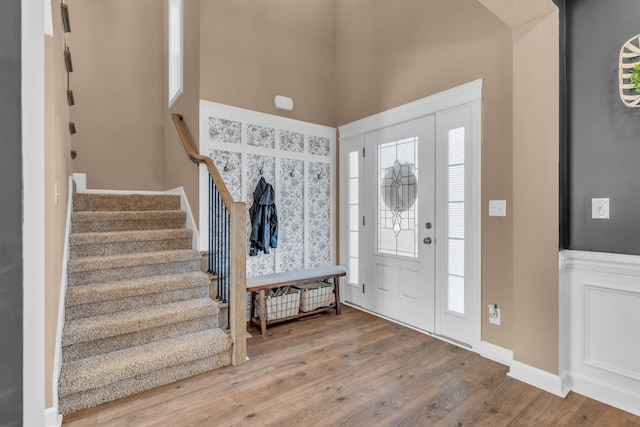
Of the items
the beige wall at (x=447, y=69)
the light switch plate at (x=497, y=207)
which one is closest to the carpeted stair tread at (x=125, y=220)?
the beige wall at (x=447, y=69)

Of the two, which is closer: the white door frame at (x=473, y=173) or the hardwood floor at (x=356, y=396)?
the hardwood floor at (x=356, y=396)

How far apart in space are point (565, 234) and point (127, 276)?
3.37 metres

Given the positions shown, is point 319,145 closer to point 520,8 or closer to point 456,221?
point 456,221

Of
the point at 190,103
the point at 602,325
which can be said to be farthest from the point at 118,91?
the point at 602,325

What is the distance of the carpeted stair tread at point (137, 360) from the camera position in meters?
2.02

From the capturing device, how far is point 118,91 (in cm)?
418

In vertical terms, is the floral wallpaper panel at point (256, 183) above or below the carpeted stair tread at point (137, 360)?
above

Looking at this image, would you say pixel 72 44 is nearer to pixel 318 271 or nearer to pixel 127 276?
pixel 127 276

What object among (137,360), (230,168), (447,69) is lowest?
(137,360)

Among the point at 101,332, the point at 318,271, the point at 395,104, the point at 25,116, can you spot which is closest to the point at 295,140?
the point at 395,104

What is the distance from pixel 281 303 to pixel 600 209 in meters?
2.69

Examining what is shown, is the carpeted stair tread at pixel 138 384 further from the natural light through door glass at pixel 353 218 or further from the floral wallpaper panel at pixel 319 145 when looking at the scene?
the floral wallpaper panel at pixel 319 145

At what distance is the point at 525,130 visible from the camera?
91.0 inches

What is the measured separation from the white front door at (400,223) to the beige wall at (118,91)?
2881 millimetres
